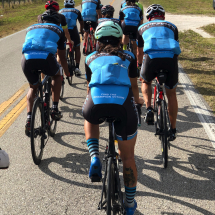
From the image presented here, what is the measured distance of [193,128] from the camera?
5.45 metres

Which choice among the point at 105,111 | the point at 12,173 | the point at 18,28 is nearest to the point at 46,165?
the point at 12,173

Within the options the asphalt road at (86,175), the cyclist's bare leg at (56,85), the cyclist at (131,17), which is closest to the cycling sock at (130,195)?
the asphalt road at (86,175)

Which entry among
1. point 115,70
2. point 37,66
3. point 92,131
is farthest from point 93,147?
point 37,66

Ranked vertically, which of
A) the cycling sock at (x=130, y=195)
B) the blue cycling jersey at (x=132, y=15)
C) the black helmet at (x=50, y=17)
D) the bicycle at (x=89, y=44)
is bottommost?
the bicycle at (x=89, y=44)

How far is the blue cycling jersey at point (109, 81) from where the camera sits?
2748mm

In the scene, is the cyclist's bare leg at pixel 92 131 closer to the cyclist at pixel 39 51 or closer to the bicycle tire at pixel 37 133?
the bicycle tire at pixel 37 133

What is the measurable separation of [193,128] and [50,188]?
3.07m

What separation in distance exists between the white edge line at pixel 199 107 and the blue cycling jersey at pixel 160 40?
193cm

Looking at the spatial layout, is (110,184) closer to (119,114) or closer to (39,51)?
(119,114)

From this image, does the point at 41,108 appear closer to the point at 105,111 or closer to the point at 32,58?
the point at 32,58

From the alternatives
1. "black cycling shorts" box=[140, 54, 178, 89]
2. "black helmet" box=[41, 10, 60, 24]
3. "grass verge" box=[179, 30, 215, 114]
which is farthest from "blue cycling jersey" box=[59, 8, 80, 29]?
"black cycling shorts" box=[140, 54, 178, 89]

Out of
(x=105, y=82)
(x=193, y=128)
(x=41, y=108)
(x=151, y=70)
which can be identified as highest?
(x=105, y=82)

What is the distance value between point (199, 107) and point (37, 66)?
386cm

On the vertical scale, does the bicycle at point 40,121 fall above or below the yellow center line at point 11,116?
above
